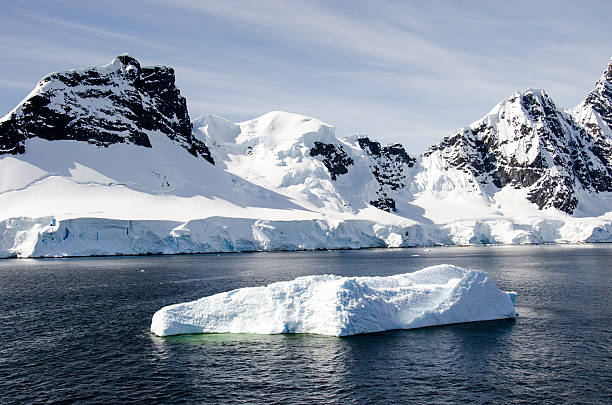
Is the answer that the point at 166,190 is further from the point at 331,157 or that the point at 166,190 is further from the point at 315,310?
the point at 315,310

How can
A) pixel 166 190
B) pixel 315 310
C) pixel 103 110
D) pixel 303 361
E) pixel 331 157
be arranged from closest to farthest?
1. pixel 303 361
2. pixel 315 310
3. pixel 166 190
4. pixel 103 110
5. pixel 331 157

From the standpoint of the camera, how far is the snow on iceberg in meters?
31.8

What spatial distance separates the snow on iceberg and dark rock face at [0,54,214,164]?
12602 cm

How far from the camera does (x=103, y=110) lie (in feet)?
502

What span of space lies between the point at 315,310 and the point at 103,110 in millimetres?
138592

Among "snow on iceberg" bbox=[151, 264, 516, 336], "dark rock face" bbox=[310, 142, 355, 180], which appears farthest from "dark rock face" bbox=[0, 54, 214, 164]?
"snow on iceberg" bbox=[151, 264, 516, 336]

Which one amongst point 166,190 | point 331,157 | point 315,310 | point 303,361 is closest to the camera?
point 303,361

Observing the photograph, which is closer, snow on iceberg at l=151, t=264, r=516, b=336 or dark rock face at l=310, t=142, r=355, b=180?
snow on iceberg at l=151, t=264, r=516, b=336

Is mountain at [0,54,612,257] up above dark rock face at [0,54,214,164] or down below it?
below

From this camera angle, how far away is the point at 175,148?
541 ft

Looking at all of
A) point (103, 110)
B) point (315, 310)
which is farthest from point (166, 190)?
point (315, 310)

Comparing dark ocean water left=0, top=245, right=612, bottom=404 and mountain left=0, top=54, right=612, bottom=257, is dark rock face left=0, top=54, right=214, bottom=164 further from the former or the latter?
dark ocean water left=0, top=245, right=612, bottom=404

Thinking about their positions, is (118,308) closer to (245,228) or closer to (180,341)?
(180,341)

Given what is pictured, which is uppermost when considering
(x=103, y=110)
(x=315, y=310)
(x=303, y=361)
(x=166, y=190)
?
(x=103, y=110)
